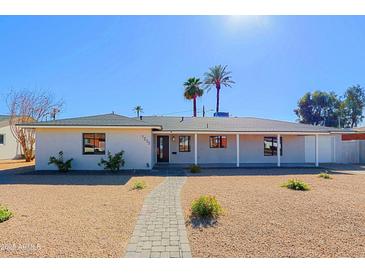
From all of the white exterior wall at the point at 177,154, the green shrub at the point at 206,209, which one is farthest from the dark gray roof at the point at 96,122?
the green shrub at the point at 206,209

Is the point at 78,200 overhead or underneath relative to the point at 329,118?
underneath

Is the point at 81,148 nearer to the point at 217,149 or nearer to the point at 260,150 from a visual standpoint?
the point at 217,149

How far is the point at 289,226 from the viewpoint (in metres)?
4.79

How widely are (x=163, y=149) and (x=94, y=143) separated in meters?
5.38

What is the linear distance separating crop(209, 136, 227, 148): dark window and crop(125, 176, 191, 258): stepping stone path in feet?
35.5

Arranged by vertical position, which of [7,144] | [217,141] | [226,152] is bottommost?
[226,152]

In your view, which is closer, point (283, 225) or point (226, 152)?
point (283, 225)

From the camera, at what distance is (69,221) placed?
5.09 m

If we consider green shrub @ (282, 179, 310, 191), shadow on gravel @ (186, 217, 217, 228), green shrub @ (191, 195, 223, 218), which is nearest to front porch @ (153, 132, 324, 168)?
green shrub @ (282, 179, 310, 191)

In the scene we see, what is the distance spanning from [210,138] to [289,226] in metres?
12.9

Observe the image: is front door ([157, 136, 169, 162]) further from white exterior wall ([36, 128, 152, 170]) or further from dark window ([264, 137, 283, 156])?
dark window ([264, 137, 283, 156])

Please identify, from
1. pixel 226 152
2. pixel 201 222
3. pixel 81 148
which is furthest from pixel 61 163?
pixel 226 152

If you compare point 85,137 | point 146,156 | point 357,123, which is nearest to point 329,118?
point 357,123
